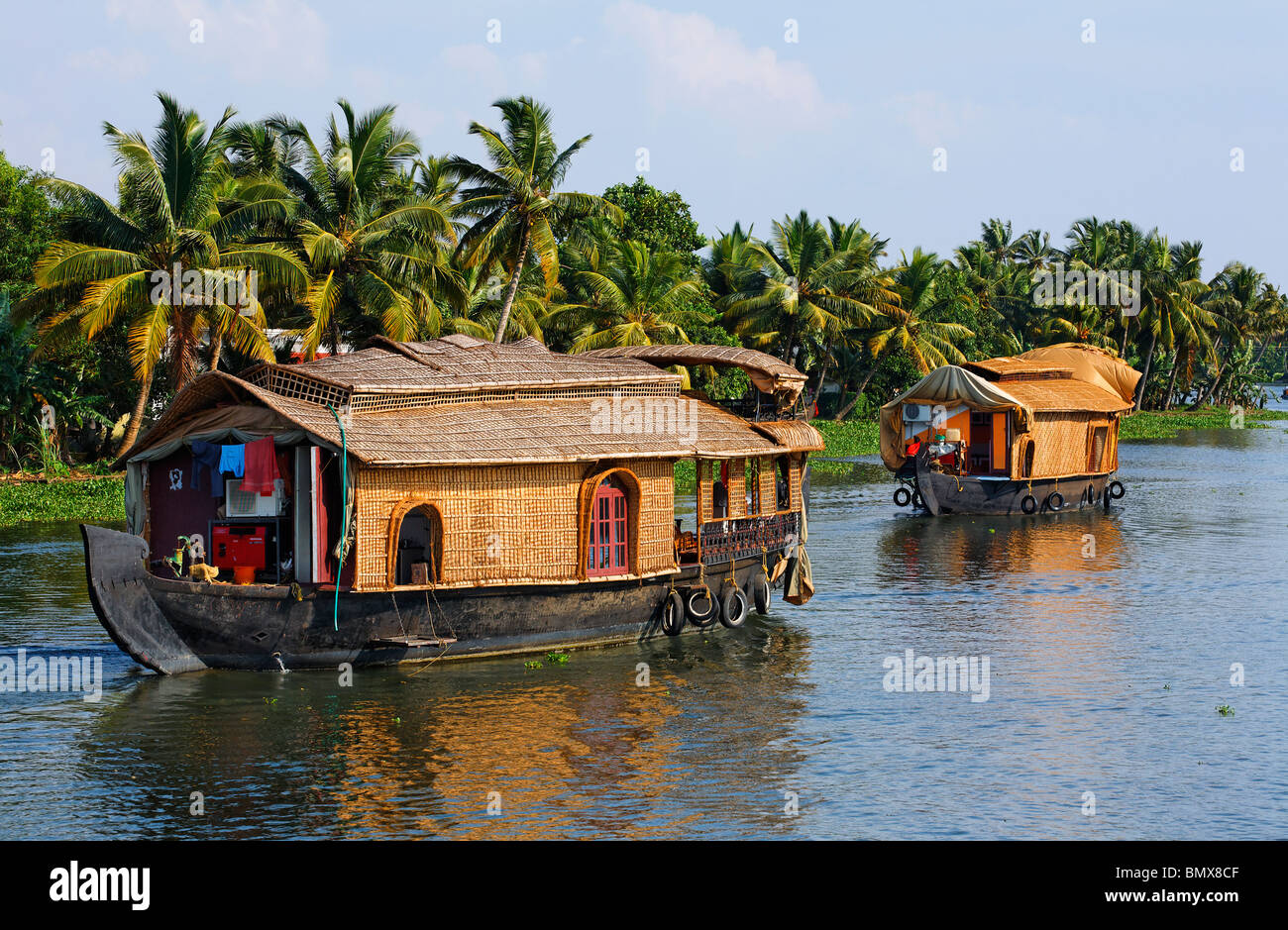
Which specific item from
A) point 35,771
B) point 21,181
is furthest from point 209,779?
point 21,181

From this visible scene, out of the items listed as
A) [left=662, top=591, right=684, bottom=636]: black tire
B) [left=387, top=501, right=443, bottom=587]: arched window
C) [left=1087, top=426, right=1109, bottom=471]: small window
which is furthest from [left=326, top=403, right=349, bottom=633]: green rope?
[left=1087, top=426, right=1109, bottom=471]: small window

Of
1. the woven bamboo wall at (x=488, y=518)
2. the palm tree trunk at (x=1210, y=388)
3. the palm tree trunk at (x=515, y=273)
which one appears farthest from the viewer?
the palm tree trunk at (x=1210, y=388)

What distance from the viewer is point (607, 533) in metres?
16.0

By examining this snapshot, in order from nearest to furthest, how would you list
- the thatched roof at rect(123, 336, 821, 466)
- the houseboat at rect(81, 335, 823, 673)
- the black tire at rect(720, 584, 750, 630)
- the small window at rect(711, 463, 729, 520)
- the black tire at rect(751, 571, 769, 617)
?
the houseboat at rect(81, 335, 823, 673)
the thatched roof at rect(123, 336, 821, 466)
the black tire at rect(720, 584, 750, 630)
the small window at rect(711, 463, 729, 520)
the black tire at rect(751, 571, 769, 617)

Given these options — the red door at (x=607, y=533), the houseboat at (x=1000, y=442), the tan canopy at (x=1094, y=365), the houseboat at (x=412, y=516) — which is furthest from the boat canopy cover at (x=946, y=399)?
the red door at (x=607, y=533)

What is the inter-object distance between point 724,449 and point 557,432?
2.41 metres

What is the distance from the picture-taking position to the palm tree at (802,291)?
4672 cm

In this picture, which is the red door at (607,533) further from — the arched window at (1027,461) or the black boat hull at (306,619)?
the arched window at (1027,461)

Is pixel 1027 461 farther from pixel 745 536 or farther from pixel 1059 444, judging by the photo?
pixel 745 536

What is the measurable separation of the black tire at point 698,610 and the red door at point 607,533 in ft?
3.62

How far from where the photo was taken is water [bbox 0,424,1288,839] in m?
10.7

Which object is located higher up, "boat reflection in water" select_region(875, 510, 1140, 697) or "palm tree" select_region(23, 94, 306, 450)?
"palm tree" select_region(23, 94, 306, 450)

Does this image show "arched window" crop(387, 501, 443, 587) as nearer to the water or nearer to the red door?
the water

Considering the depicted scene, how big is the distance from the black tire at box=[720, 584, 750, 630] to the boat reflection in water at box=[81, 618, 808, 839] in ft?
4.53
